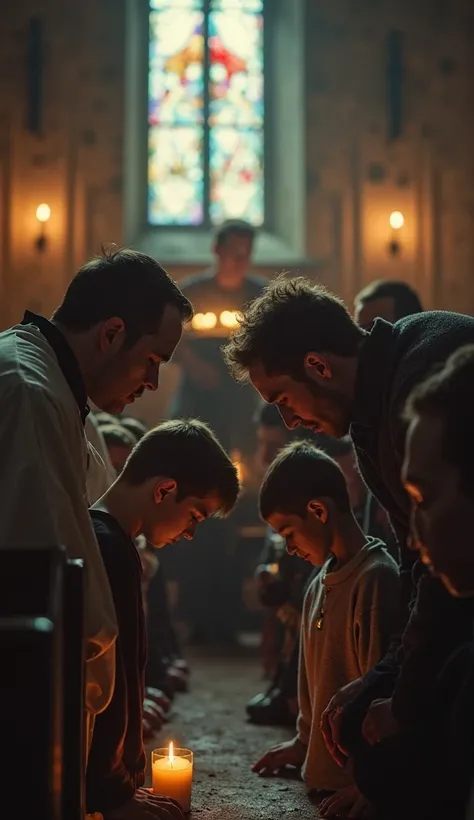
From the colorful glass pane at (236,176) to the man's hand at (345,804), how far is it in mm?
7554

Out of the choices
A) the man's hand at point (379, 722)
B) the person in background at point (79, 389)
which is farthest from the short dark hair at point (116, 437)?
the man's hand at point (379, 722)

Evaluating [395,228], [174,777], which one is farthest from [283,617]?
[395,228]

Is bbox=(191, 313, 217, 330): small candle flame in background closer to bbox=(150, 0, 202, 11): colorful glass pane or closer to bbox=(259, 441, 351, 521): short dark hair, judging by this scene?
bbox=(150, 0, 202, 11): colorful glass pane

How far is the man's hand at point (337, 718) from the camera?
2.59 m

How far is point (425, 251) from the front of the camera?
9.29 metres

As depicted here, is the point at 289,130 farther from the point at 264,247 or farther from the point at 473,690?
the point at 473,690

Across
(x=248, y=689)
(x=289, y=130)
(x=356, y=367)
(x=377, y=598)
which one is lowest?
(x=248, y=689)

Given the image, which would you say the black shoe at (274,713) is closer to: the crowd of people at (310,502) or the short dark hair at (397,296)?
the crowd of people at (310,502)

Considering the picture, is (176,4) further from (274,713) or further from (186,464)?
(186,464)

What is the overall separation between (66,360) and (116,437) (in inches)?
70.8

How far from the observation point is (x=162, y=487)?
9.56 ft

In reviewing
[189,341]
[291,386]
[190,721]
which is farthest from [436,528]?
[189,341]

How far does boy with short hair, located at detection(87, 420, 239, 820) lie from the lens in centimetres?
254

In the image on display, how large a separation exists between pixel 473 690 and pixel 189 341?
5.95 metres
